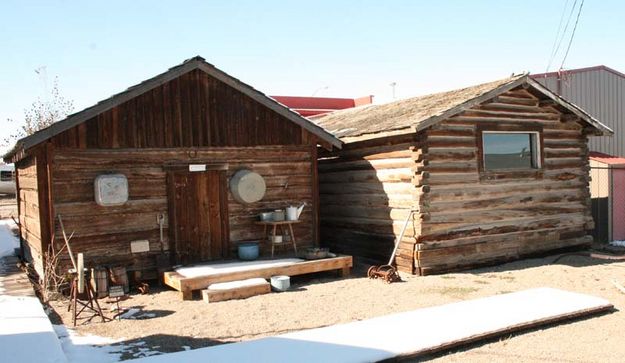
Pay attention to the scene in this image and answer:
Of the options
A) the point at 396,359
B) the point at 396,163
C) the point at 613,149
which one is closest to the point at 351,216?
the point at 396,163

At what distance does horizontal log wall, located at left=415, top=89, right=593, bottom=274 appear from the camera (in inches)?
473

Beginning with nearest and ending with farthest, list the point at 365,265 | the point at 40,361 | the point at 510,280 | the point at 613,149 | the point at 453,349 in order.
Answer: the point at 40,361, the point at 453,349, the point at 510,280, the point at 365,265, the point at 613,149

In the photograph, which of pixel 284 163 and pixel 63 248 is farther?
pixel 284 163

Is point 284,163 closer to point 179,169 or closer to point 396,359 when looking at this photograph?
point 179,169

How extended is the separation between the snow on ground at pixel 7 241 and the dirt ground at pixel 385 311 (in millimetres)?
7166

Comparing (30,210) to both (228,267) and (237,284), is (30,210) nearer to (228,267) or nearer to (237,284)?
(228,267)

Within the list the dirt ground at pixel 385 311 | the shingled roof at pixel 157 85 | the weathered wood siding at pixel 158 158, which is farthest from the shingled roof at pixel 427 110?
the dirt ground at pixel 385 311

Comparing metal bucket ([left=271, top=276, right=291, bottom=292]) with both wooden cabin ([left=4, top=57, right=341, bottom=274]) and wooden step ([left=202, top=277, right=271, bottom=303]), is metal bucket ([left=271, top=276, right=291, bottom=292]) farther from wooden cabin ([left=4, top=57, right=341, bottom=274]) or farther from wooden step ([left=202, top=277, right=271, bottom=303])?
wooden cabin ([left=4, top=57, right=341, bottom=274])

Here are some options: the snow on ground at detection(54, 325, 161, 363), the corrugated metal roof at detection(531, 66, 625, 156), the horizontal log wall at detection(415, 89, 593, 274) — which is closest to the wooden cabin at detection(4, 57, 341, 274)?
the horizontal log wall at detection(415, 89, 593, 274)

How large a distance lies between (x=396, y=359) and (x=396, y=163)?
6497 millimetres

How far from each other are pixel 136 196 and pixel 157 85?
7.00ft

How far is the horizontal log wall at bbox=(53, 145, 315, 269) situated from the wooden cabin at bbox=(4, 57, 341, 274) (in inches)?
0.7

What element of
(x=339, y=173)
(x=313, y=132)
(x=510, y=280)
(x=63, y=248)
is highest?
(x=313, y=132)

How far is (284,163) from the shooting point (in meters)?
12.6
